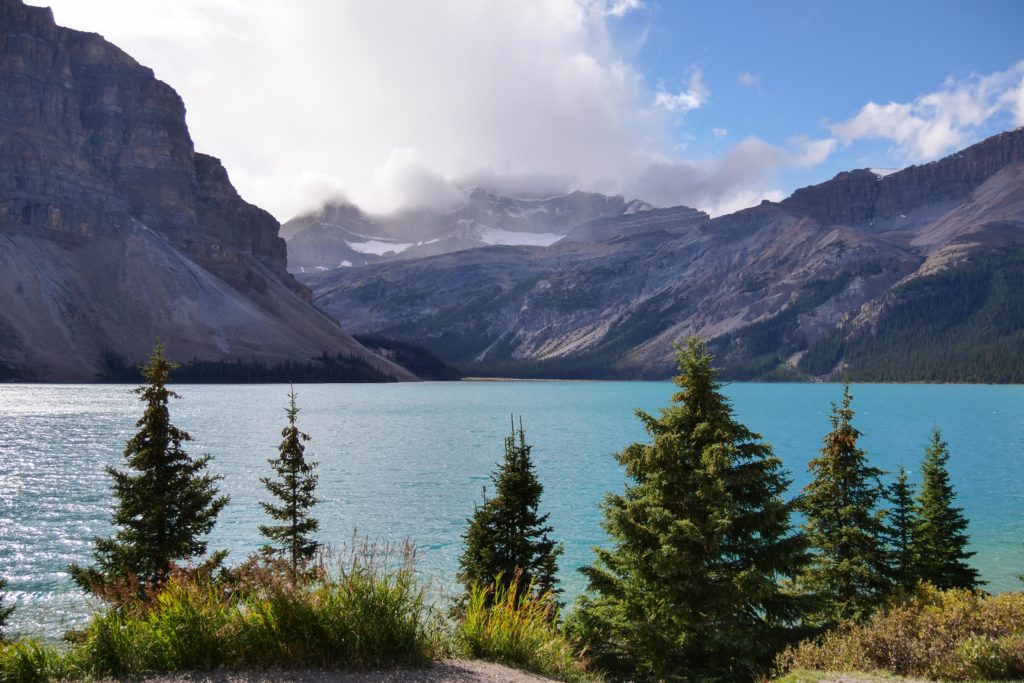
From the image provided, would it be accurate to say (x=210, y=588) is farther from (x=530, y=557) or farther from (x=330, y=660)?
(x=530, y=557)

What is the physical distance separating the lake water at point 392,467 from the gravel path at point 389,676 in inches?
391

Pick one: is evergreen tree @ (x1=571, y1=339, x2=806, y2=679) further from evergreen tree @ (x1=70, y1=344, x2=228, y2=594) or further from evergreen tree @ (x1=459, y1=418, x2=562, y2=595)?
evergreen tree @ (x1=70, y1=344, x2=228, y2=594)

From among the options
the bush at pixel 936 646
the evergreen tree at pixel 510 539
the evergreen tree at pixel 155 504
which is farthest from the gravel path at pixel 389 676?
the evergreen tree at pixel 510 539

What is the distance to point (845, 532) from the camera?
21484mm

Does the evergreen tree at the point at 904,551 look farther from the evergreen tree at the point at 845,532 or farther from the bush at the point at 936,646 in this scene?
the bush at the point at 936,646

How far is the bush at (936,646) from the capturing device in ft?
38.5

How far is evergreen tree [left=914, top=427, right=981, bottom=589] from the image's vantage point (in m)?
23.4

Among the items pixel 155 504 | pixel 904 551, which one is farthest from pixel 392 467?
pixel 904 551

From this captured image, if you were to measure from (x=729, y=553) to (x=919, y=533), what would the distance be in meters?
12.3

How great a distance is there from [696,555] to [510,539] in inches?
283

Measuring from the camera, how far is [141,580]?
61.2 ft

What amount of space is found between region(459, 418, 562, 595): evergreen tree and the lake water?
2.97m

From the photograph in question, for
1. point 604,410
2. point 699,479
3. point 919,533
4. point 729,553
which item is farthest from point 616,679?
point 604,410

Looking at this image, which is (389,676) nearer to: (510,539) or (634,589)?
(634,589)
